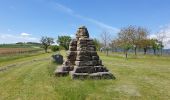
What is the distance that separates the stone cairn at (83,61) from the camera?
729 inches

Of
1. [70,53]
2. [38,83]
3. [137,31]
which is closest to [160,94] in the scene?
[38,83]

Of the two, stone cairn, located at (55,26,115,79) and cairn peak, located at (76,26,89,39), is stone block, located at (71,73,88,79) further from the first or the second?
cairn peak, located at (76,26,89,39)

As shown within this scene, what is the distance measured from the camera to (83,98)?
12.3 metres

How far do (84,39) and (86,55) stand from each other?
147cm

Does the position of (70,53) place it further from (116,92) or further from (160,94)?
(160,94)

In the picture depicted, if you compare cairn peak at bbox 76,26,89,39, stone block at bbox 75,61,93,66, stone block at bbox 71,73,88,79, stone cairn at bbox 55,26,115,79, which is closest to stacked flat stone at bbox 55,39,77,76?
stone cairn at bbox 55,26,115,79

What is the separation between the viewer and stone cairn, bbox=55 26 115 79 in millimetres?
18516

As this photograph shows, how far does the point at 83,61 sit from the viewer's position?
1917 centimetres

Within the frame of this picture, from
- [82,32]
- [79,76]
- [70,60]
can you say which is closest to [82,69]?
[79,76]

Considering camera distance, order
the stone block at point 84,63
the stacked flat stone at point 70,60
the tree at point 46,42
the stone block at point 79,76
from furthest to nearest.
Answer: the tree at point 46,42
the stacked flat stone at point 70,60
the stone block at point 84,63
the stone block at point 79,76

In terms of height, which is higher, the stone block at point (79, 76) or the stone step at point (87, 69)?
the stone step at point (87, 69)

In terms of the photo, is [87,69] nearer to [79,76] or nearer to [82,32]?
[79,76]

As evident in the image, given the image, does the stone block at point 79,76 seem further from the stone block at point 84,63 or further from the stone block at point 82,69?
the stone block at point 84,63

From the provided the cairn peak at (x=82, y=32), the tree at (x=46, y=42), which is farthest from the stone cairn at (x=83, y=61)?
the tree at (x=46, y=42)
